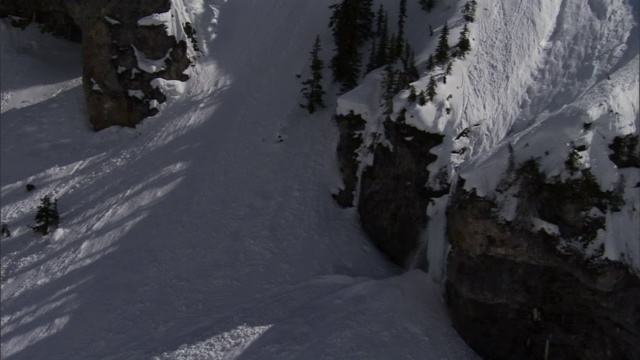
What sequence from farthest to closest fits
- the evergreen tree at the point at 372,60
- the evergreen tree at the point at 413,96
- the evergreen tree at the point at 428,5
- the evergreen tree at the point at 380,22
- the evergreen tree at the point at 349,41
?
the evergreen tree at the point at 380,22, the evergreen tree at the point at 428,5, the evergreen tree at the point at 349,41, the evergreen tree at the point at 372,60, the evergreen tree at the point at 413,96

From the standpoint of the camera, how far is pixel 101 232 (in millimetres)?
19859

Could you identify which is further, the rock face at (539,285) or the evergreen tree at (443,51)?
the evergreen tree at (443,51)

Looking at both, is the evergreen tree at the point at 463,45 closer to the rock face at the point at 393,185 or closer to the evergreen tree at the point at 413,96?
the evergreen tree at the point at 413,96

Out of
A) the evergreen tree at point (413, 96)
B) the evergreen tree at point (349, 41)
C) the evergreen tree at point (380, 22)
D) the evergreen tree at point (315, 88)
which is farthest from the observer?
the evergreen tree at point (380, 22)

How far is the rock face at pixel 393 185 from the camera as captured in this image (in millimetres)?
16938

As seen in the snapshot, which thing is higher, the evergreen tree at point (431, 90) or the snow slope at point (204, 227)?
the evergreen tree at point (431, 90)

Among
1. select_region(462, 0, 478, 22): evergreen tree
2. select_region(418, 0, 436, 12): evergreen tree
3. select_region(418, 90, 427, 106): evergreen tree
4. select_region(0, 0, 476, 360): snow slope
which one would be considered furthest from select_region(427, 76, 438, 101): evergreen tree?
select_region(418, 0, 436, 12): evergreen tree

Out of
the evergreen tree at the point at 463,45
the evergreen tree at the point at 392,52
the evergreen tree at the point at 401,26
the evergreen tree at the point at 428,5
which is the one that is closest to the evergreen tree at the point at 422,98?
the evergreen tree at the point at 463,45

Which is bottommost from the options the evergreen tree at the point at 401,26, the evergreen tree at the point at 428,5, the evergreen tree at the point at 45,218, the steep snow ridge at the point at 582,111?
the evergreen tree at the point at 45,218

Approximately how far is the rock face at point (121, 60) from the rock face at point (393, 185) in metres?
10.3

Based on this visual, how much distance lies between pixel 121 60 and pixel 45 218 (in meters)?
8.22

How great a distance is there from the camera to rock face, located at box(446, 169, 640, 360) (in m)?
12.2

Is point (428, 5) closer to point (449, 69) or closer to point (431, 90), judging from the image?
point (449, 69)

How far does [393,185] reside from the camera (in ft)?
58.6
